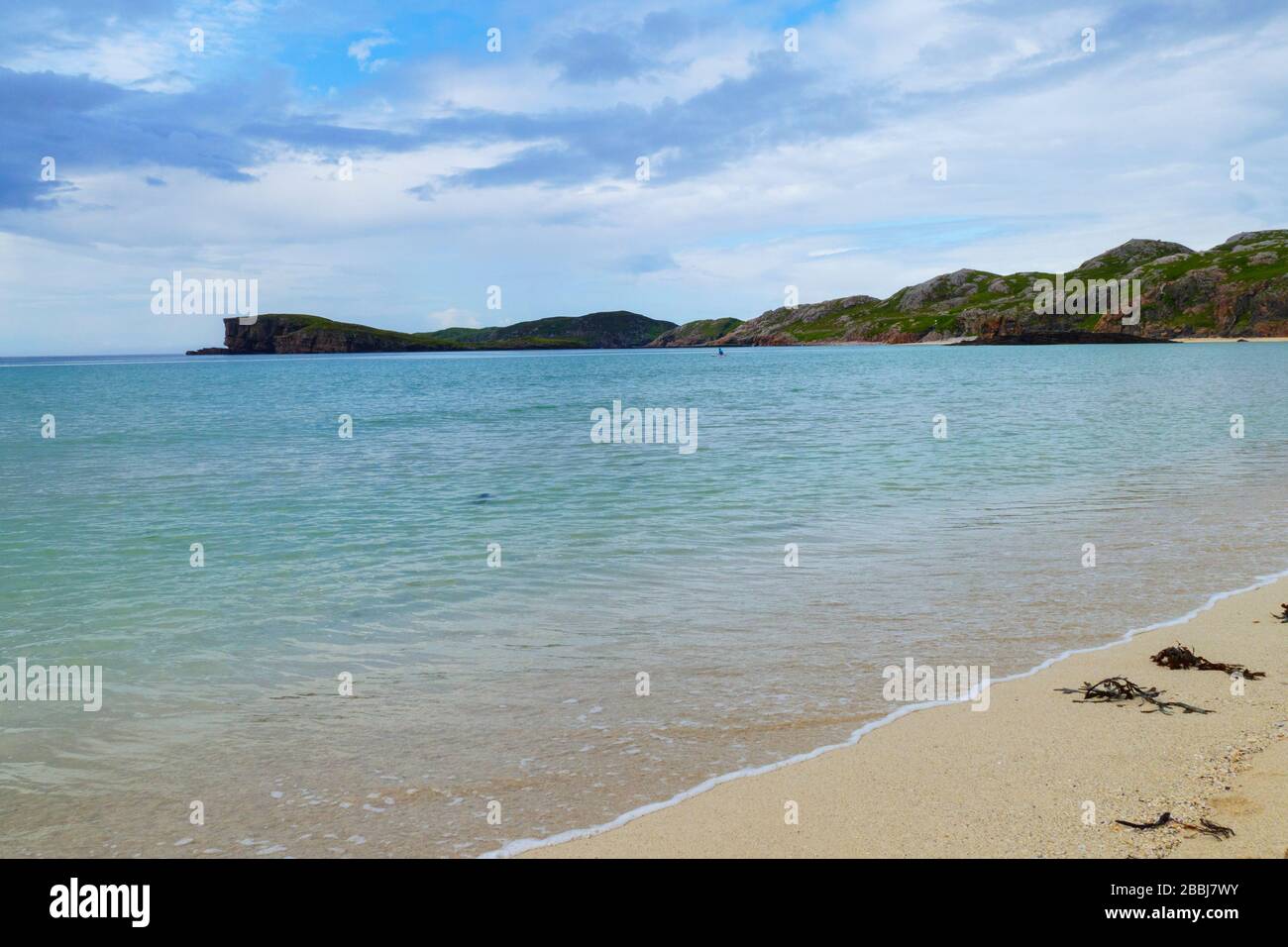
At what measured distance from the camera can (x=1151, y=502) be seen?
1977 centimetres

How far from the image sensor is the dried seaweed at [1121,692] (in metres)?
8.14

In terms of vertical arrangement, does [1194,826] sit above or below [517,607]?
below

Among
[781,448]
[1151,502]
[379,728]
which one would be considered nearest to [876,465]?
[781,448]

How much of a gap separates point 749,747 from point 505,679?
10.3 feet

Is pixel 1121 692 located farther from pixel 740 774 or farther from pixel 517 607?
pixel 517 607

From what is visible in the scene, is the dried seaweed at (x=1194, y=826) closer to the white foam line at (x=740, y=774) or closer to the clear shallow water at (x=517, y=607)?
the white foam line at (x=740, y=774)

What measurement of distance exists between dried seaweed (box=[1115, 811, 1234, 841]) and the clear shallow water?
260cm

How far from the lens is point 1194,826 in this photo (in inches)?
222

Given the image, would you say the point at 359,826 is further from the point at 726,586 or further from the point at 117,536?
the point at 117,536

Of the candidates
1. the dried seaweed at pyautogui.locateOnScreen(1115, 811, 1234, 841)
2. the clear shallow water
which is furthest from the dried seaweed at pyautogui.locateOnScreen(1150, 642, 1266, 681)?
the dried seaweed at pyautogui.locateOnScreen(1115, 811, 1234, 841)

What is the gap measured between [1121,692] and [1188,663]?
1.33 meters

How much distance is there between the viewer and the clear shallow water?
712 centimetres

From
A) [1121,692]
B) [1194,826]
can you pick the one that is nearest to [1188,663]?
[1121,692]

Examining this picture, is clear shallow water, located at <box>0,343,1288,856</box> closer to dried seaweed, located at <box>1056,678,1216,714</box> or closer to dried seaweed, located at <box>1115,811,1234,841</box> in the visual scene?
dried seaweed, located at <box>1056,678,1216,714</box>
